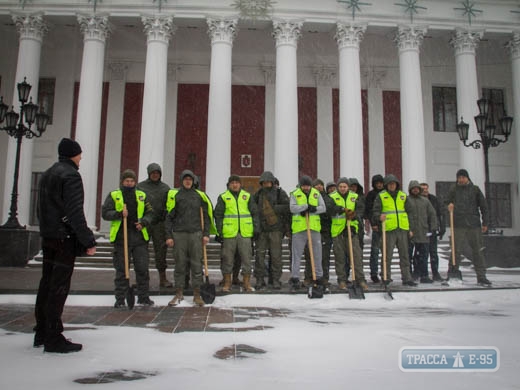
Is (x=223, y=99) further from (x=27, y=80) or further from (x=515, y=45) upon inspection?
(x=515, y=45)

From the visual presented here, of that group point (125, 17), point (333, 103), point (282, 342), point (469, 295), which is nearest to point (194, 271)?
point (282, 342)

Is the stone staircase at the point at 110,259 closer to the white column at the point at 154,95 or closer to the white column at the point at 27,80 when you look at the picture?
the white column at the point at 154,95

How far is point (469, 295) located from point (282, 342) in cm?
462

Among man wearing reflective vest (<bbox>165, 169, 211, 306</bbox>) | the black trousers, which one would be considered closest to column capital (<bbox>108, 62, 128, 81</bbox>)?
man wearing reflective vest (<bbox>165, 169, 211, 306</bbox>)

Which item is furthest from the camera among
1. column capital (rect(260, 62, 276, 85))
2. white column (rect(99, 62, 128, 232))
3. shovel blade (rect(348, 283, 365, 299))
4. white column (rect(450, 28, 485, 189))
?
column capital (rect(260, 62, 276, 85))

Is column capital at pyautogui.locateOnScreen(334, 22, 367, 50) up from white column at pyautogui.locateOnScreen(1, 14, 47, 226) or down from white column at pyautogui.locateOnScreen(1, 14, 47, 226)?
up

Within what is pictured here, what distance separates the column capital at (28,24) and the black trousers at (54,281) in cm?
1548

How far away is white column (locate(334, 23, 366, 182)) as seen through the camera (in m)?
15.8

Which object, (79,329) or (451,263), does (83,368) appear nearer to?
(79,329)

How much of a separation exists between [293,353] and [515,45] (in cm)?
1897

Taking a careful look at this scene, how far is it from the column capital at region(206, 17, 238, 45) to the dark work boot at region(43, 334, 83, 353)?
1452cm

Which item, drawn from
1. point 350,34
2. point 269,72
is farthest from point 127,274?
point 269,72

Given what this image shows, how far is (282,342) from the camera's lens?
11.5 feet

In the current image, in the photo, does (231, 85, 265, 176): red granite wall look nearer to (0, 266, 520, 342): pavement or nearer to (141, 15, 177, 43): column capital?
(141, 15, 177, 43): column capital
